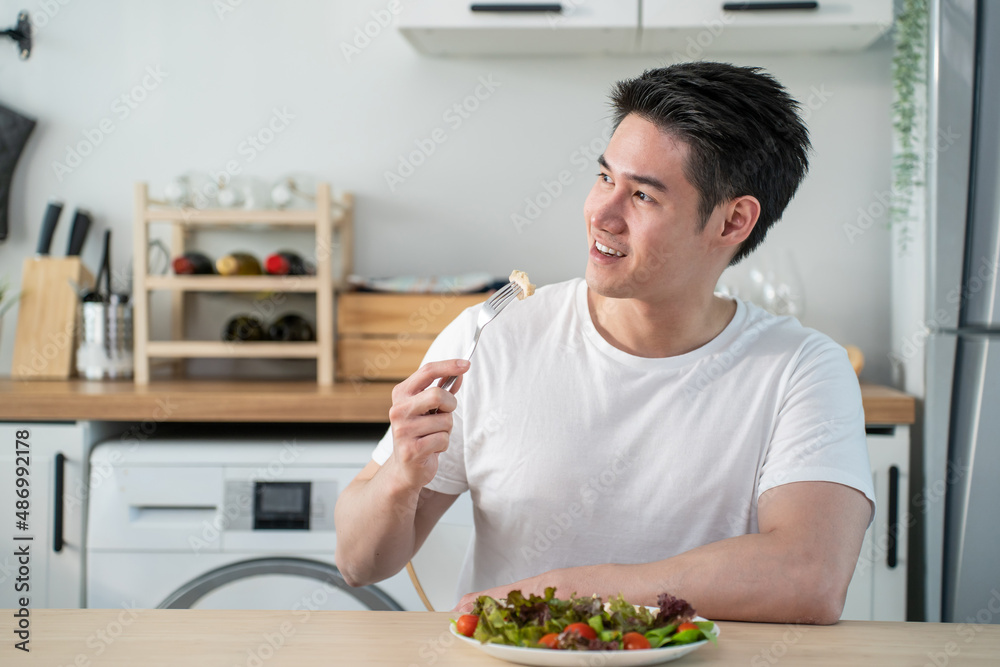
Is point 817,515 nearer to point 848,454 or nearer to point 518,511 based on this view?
point 848,454

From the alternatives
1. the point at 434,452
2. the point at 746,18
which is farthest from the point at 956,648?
the point at 746,18

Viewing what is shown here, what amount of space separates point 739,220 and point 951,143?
0.91 meters

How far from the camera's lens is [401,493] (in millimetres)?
1067

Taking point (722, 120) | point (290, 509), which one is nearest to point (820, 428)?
point (722, 120)

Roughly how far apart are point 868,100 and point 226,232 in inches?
72.9

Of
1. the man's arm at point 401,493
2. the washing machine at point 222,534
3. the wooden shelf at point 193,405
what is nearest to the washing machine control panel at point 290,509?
the washing machine at point 222,534

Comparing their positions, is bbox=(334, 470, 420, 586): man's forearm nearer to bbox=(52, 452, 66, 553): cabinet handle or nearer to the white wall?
bbox=(52, 452, 66, 553): cabinet handle

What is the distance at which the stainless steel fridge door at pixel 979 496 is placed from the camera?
72.9 inches

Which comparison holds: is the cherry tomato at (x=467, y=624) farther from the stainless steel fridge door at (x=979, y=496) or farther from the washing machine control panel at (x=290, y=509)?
the stainless steel fridge door at (x=979, y=496)

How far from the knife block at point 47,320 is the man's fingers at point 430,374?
1635 millimetres

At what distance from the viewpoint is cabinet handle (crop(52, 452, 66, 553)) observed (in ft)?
6.07

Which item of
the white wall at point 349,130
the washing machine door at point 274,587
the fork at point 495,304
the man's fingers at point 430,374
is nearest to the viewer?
the man's fingers at point 430,374

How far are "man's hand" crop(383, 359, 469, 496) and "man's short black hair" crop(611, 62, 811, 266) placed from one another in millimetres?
488

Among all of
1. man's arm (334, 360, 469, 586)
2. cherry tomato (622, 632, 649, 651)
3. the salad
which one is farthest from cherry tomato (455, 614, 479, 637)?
man's arm (334, 360, 469, 586)
